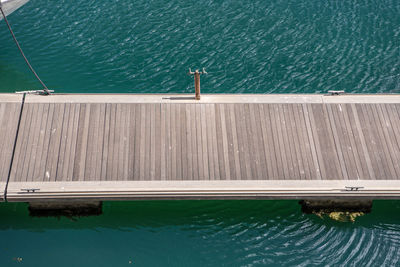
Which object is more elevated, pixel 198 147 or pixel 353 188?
pixel 198 147

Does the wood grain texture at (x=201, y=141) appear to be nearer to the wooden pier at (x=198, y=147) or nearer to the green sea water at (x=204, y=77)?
the wooden pier at (x=198, y=147)

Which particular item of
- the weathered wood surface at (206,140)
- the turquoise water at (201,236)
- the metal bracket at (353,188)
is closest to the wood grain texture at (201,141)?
the weathered wood surface at (206,140)

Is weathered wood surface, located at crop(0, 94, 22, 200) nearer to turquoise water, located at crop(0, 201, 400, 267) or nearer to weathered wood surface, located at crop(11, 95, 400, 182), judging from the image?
weathered wood surface, located at crop(11, 95, 400, 182)

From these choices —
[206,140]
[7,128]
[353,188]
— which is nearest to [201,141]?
[206,140]

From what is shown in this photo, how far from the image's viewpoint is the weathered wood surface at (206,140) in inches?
540

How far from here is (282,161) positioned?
14086mm

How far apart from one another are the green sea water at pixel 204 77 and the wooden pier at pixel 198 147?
1.79 m

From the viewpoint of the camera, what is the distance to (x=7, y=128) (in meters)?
14.2

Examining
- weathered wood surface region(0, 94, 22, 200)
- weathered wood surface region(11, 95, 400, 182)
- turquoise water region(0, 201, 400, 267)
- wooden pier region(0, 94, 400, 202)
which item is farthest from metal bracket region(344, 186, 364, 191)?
weathered wood surface region(0, 94, 22, 200)

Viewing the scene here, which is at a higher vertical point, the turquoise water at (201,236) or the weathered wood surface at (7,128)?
the weathered wood surface at (7,128)

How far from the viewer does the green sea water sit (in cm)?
1362

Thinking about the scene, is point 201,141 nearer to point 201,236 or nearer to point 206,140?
point 206,140

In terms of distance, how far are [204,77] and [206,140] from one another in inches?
226

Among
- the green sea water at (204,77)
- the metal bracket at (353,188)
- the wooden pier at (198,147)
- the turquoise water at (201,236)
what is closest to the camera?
the metal bracket at (353,188)
